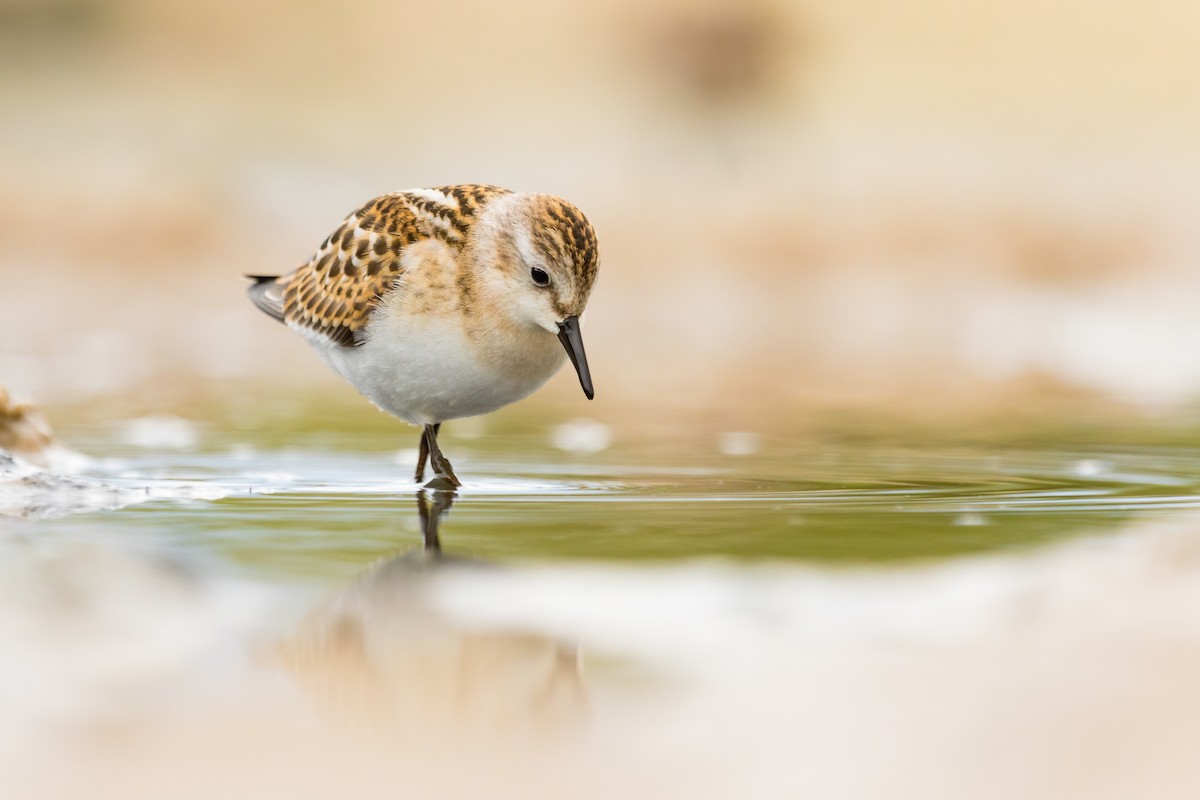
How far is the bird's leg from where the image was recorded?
231 inches

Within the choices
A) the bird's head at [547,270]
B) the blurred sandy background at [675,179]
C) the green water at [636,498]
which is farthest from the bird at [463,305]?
the blurred sandy background at [675,179]

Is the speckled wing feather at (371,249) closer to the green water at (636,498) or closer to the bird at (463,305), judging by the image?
the bird at (463,305)

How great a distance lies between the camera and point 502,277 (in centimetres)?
571

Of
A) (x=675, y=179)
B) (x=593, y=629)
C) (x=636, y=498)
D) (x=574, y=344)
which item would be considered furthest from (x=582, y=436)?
(x=675, y=179)

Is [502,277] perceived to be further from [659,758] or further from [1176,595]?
[659,758]

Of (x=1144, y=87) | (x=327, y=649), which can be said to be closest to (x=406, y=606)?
(x=327, y=649)

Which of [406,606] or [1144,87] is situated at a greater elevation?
[1144,87]

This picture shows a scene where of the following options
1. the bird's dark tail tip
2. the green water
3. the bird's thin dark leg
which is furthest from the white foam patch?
the bird's dark tail tip

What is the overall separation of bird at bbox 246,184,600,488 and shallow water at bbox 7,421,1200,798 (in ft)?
1.23

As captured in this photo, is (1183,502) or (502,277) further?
(502,277)

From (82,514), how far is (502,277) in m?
1.59

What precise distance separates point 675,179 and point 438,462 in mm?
14195

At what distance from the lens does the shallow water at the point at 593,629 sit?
2791mm

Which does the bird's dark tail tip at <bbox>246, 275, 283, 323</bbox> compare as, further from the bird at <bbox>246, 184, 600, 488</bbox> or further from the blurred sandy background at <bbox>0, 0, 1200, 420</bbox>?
the blurred sandy background at <bbox>0, 0, 1200, 420</bbox>
